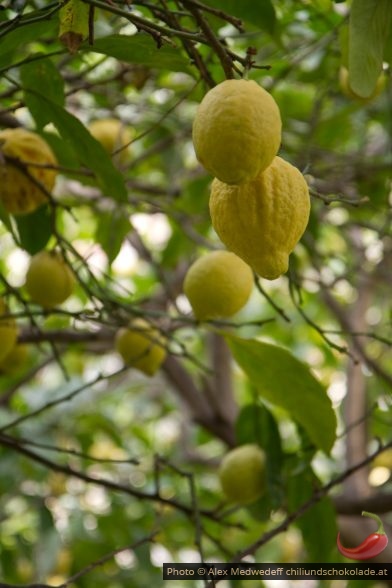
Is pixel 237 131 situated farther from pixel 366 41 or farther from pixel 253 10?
pixel 253 10

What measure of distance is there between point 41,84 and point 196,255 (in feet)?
2.27

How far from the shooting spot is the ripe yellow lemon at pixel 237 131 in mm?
503

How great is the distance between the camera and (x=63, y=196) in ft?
5.45

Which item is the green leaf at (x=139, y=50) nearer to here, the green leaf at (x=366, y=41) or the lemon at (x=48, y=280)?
the green leaf at (x=366, y=41)

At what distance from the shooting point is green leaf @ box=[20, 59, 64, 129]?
2.62 feet

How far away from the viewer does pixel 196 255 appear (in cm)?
147

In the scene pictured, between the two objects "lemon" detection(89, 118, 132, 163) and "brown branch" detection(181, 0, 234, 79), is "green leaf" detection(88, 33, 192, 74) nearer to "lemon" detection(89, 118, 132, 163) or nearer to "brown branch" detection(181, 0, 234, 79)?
"brown branch" detection(181, 0, 234, 79)

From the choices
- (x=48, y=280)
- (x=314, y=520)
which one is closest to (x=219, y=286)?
(x=48, y=280)

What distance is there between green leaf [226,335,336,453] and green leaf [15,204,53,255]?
27cm

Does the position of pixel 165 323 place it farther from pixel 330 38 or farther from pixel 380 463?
pixel 380 463

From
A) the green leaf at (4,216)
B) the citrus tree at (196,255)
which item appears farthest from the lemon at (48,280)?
the green leaf at (4,216)

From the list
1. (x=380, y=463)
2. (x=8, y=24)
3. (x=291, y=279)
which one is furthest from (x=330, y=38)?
(x=380, y=463)

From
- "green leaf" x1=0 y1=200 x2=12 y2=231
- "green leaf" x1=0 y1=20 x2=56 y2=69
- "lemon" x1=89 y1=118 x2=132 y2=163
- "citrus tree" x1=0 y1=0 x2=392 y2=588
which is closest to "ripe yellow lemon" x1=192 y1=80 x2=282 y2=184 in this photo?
"citrus tree" x1=0 y1=0 x2=392 y2=588

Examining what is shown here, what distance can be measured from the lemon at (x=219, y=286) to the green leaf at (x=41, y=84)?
230 mm
